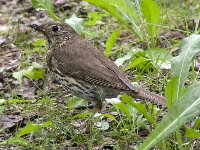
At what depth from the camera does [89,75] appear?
5.16 m

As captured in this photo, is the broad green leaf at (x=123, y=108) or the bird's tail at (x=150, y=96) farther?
the bird's tail at (x=150, y=96)

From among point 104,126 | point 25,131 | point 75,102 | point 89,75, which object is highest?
point 89,75

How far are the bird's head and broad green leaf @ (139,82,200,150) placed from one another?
2.33 m

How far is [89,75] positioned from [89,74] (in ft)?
0.04

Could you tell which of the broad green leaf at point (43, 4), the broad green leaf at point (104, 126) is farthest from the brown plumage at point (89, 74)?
the broad green leaf at point (43, 4)

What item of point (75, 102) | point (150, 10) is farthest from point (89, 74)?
point (150, 10)

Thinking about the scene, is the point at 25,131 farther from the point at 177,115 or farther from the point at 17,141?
the point at 177,115

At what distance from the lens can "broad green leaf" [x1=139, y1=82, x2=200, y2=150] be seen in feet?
11.9

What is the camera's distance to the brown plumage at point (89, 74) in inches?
200

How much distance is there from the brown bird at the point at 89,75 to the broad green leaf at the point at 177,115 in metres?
1.16

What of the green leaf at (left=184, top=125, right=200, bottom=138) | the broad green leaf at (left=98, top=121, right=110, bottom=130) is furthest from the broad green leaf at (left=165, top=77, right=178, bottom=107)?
the broad green leaf at (left=98, top=121, right=110, bottom=130)

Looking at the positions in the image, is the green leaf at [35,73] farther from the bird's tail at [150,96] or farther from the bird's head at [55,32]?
the bird's tail at [150,96]

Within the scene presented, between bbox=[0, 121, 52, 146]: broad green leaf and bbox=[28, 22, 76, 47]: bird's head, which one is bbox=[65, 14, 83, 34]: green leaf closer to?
bbox=[28, 22, 76, 47]: bird's head

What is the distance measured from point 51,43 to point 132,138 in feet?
5.95
